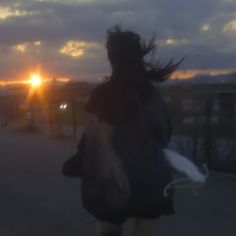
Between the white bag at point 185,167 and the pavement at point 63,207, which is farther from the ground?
the white bag at point 185,167

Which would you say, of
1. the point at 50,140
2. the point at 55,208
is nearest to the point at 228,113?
the point at 55,208

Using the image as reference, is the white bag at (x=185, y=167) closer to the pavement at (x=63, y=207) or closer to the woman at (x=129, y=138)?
the woman at (x=129, y=138)

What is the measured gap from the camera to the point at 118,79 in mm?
5562

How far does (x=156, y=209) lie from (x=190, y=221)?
14.1ft

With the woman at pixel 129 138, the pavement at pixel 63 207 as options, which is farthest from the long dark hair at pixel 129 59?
the pavement at pixel 63 207

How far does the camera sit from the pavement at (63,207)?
9.46 metres

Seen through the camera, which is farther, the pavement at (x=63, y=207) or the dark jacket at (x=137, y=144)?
the pavement at (x=63, y=207)

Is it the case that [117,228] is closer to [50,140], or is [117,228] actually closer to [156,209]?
[156,209]

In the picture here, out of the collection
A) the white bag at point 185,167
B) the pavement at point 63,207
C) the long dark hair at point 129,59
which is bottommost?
the pavement at point 63,207

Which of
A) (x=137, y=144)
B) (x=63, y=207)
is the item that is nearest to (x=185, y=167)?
(x=137, y=144)

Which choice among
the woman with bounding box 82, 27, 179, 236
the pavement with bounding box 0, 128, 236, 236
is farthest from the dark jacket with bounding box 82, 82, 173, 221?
the pavement with bounding box 0, 128, 236, 236

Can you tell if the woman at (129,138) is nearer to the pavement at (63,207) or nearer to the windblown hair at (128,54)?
the windblown hair at (128,54)

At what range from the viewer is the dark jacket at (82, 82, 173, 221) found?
543 centimetres

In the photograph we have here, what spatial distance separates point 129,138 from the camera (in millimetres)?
5473
